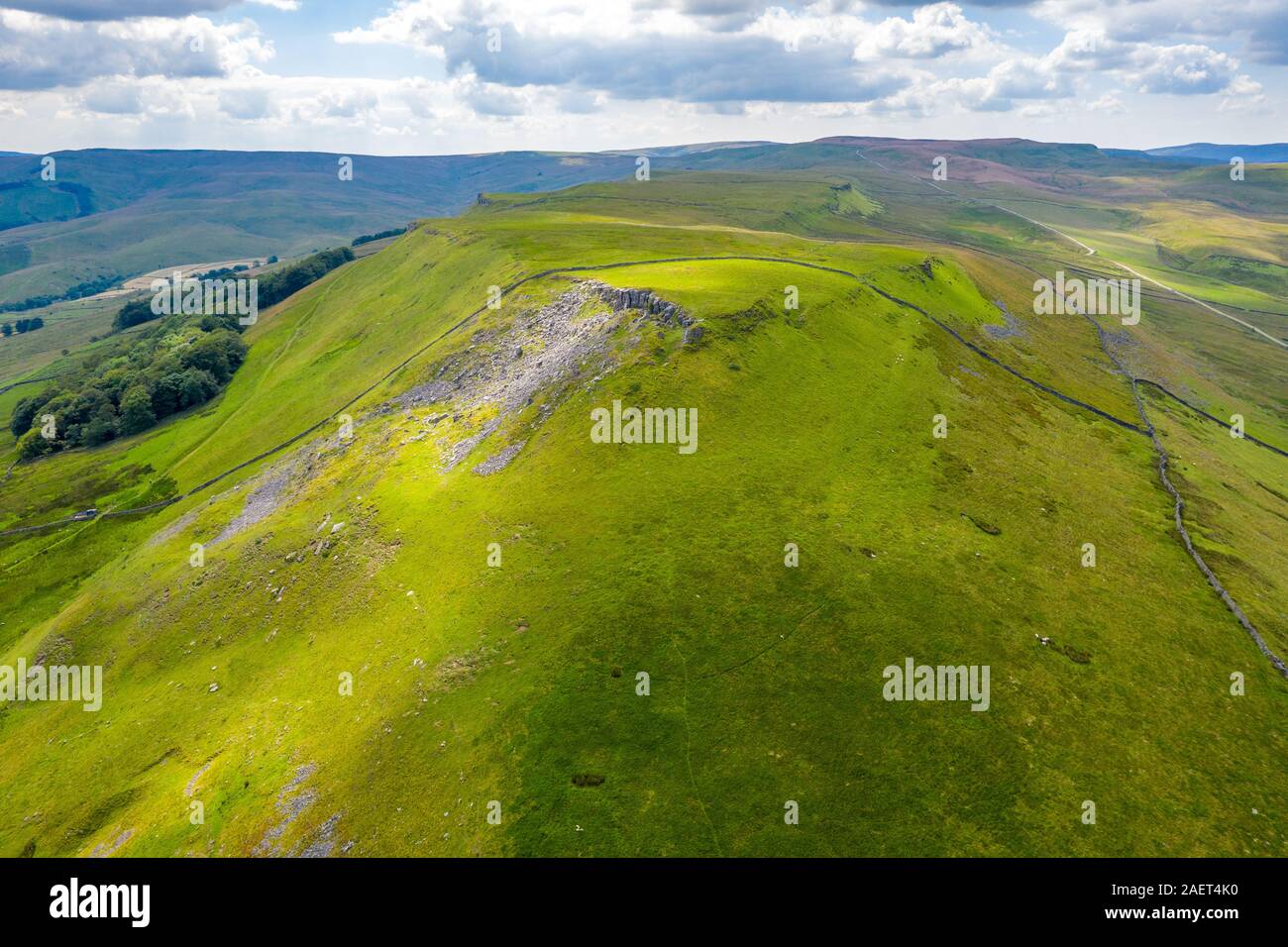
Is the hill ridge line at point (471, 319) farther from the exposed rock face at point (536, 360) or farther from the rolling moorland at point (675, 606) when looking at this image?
the exposed rock face at point (536, 360)

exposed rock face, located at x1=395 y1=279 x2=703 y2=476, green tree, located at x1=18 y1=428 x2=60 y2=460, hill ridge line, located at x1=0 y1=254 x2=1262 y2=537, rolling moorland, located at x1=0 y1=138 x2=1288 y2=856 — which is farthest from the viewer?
green tree, located at x1=18 y1=428 x2=60 y2=460

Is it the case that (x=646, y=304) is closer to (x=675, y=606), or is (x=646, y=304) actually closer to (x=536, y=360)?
(x=536, y=360)

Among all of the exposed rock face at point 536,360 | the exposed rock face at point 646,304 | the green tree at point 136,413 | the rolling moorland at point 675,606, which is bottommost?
the rolling moorland at point 675,606

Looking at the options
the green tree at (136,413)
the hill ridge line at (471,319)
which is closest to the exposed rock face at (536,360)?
the hill ridge line at (471,319)

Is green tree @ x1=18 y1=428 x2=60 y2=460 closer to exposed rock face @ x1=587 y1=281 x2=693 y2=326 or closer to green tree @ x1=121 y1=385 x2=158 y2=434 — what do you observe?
green tree @ x1=121 y1=385 x2=158 y2=434

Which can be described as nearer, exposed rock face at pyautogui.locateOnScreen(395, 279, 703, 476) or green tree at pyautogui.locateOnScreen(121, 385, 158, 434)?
exposed rock face at pyautogui.locateOnScreen(395, 279, 703, 476)

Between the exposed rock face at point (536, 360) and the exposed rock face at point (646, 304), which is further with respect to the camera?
the exposed rock face at point (646, 304)

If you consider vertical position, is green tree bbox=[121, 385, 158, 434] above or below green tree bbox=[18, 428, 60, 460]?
above

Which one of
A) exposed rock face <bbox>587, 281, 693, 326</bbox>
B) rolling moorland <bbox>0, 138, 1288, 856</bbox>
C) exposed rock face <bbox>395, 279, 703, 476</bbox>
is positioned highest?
exposed rock face <bbox>587, 281, 693, 326</bbox>

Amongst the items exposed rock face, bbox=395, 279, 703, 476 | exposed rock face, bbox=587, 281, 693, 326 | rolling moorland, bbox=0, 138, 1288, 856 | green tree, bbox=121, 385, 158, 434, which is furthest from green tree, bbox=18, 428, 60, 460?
exposed rock face, bbox=587, 281, 693, 326
